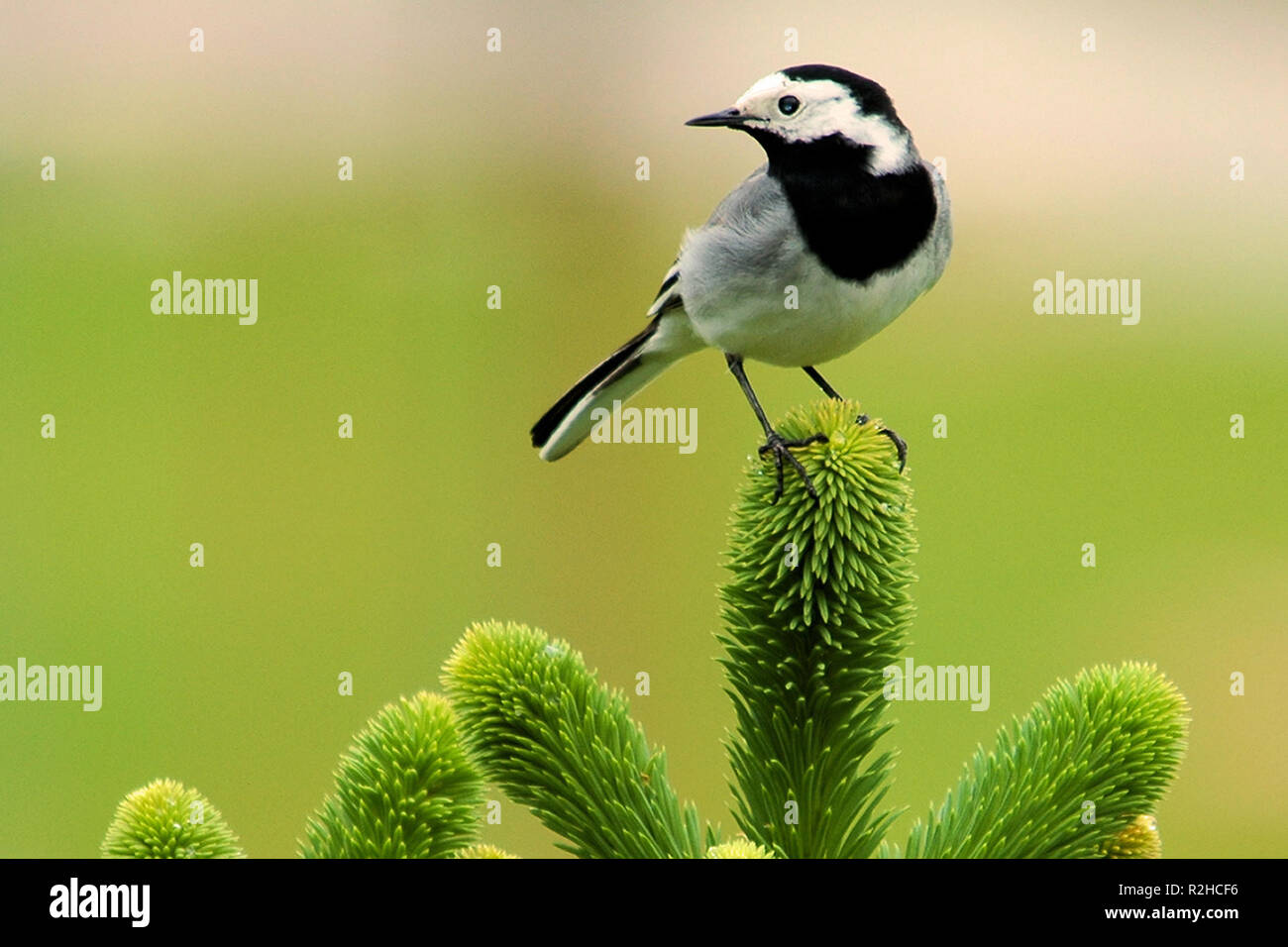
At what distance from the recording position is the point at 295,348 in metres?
3.80

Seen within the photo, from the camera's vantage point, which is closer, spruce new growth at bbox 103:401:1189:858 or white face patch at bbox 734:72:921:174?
spruce new growth at bbox 103:401:1189:858

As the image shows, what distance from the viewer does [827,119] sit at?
5.34 feet

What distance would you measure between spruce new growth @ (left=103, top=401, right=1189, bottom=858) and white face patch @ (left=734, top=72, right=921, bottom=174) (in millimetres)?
749

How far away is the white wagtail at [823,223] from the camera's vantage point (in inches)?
63.6

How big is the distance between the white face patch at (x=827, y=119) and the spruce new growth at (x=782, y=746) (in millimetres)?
749

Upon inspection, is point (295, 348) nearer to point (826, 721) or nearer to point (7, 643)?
point (7, 643)

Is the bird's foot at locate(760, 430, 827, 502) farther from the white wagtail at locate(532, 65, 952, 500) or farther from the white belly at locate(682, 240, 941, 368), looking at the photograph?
the white belly at locate(682, 240, 941, 368)

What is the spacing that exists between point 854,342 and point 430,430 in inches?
88.2

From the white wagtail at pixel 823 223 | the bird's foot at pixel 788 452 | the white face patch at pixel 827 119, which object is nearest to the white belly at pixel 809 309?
the white wagtail at pixel 823 223

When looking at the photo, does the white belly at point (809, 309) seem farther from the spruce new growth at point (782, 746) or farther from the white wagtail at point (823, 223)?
the spruce new growth at point (782, 746)

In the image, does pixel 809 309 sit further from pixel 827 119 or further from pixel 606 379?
pixel 606 379

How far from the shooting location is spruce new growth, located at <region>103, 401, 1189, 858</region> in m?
0.85

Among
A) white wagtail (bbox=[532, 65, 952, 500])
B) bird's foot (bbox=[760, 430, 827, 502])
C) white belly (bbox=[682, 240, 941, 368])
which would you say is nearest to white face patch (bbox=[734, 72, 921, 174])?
white wagtail (bbox=[532, 65, 952, 500])
